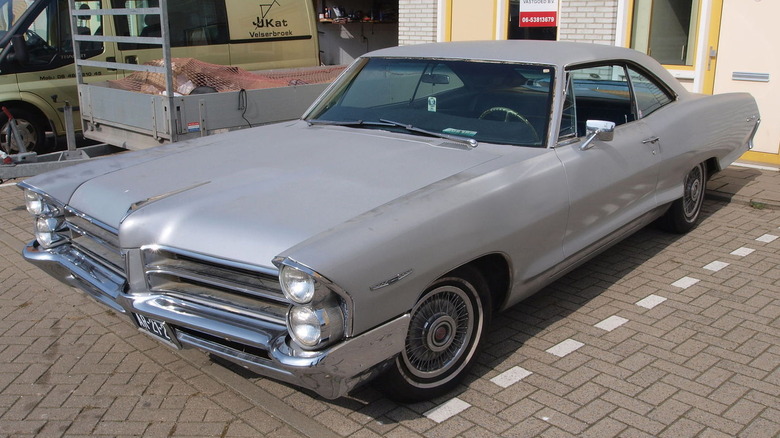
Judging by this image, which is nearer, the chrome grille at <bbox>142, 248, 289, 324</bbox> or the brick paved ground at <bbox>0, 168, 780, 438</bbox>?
the chrome grille at <bbox>142, 248, 289, 324</bbox>

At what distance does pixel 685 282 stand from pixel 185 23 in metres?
7.22

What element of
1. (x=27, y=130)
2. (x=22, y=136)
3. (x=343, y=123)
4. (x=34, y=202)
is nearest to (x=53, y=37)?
(x=27, y=130)

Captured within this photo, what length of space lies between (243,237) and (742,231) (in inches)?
185

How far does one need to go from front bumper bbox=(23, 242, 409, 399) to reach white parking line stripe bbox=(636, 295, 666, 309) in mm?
2201

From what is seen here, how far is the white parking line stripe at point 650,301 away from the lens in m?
4.74

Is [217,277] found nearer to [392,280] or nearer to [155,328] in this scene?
[155,328]

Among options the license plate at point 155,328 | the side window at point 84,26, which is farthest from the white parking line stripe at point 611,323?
the side window at point 84,26

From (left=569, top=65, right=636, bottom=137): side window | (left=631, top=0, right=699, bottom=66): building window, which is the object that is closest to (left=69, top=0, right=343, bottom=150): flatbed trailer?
(left=569, top=65, right=636, bottom=137): side window

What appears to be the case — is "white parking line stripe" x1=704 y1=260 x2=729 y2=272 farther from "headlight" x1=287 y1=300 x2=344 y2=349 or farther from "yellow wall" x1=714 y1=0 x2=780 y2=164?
"headlight" x1=287 y1=300 x2=344 y2=349

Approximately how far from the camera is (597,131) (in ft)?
14.3

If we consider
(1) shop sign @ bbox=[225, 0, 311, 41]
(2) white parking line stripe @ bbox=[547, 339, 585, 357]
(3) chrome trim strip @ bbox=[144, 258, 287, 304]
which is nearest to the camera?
(3) chrome trim strip @ bbox=[144, 258, 287, 304]

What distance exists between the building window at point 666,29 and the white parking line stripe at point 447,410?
6469 mm

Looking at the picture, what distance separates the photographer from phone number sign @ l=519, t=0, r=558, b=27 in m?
9.83

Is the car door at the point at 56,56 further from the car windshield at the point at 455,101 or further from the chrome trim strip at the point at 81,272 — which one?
the chrome trim strip at the point at 81,272
